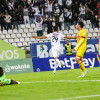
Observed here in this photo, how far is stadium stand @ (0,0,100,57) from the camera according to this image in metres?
34.4

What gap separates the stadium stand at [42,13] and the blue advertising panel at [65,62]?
19.5ft

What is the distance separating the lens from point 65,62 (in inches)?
1096

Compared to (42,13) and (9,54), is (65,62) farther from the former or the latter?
(42,13)

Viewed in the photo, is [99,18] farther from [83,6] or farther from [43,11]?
[43,11]

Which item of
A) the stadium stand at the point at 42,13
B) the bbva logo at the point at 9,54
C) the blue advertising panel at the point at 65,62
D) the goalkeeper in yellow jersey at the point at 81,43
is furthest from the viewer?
the stadium stand at the point at 42,13

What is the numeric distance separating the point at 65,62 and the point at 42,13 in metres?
8.85

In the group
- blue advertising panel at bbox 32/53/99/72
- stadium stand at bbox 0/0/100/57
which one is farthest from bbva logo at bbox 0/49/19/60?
blue advertising panel at bbox 32/53/99/72

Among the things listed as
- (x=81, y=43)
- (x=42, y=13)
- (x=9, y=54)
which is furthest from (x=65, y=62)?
(x=81, y=43)

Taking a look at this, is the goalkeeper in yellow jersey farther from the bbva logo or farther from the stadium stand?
the stadium stand

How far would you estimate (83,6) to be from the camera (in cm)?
3731

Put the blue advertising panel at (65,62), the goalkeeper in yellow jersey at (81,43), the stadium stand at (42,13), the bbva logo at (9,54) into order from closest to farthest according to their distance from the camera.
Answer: the goalkeeper in yellow jersey at (81,43)
the blue advertising panel at (65,62)
the bbva logo at (9,54)
the stadium stand at (42,13)

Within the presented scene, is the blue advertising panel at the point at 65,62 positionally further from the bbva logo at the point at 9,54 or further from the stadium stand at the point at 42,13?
the stadium stand at the point at 42,13

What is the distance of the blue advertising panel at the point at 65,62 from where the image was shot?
27.2 m

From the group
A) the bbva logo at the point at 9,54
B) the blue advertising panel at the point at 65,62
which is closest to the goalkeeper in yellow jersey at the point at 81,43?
the blue advertising panel at the point at 65,62
